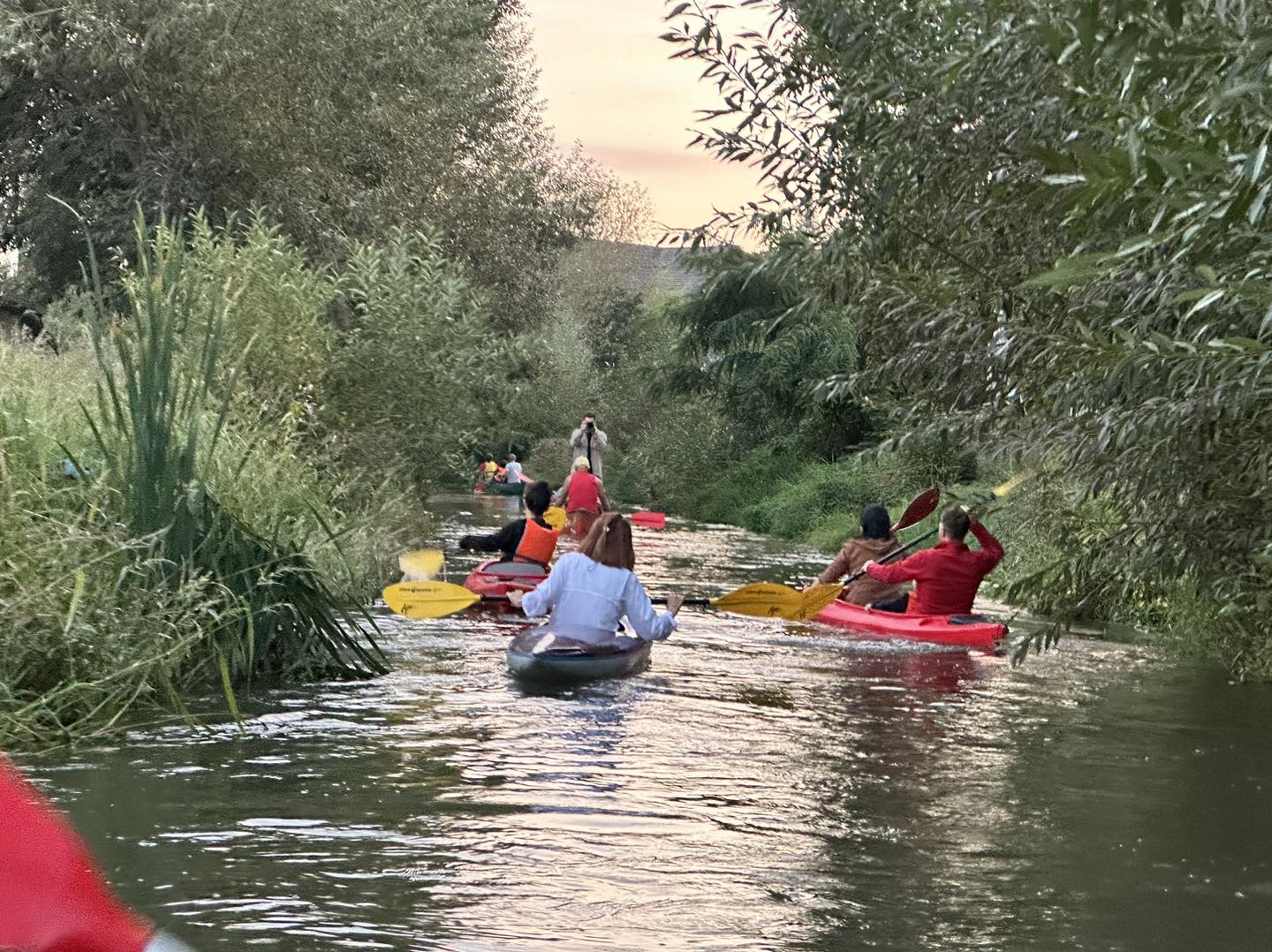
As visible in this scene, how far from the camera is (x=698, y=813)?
805 cm

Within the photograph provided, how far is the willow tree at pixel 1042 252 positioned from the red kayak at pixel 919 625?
112 inches

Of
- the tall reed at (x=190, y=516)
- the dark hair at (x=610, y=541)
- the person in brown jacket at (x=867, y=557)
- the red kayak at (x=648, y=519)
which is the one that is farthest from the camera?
the red kayak at (x=648, y=519)

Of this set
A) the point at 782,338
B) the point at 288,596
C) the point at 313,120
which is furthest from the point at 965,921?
the point at 782,338

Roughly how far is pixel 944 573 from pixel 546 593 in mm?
4752

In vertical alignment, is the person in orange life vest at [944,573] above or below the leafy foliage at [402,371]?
below

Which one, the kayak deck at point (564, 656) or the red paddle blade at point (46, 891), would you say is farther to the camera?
the kayak deck at point (564, 656)

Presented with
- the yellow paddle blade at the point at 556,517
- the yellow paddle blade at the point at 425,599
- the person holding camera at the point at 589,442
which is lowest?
the yellow paddle blade at the point at 425,599

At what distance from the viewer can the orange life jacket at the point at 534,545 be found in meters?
15.8

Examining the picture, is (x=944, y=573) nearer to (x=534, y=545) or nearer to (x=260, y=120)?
(x=534, y=545)

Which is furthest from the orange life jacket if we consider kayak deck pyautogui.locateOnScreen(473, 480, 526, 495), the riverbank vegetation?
kayak deck pyautogui.locateOnScreen(473, 480, 526, 495)

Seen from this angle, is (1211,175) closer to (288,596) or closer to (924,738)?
(924,738)

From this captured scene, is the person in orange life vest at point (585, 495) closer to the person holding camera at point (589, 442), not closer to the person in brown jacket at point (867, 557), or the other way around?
the person in brown jacket at point (867, 557)

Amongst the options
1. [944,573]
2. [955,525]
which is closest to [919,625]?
[944,573]

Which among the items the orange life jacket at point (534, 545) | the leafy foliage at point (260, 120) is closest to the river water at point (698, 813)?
the orange life jacket at point (534, 545)
